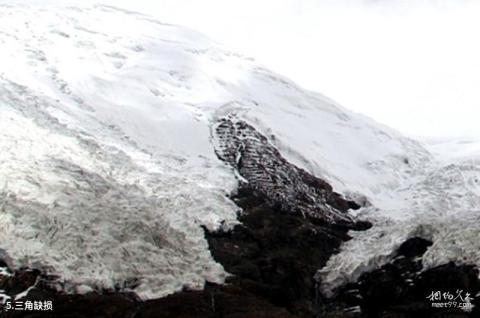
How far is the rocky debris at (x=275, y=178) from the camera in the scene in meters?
62.9

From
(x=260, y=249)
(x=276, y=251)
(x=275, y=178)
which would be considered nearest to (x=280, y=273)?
(x=276, y=251)

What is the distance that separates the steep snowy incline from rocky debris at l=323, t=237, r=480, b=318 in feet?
27.1

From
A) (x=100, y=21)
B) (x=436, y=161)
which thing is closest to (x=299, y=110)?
(x=436, y=161)

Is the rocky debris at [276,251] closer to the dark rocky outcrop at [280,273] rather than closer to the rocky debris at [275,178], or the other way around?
the dark rocky outcrop at [280,273]

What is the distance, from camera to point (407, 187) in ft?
252

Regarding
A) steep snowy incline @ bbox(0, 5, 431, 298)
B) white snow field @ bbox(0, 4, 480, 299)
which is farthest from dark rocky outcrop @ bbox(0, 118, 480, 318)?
steep snowy incline @ bbox(0, 5, 431, 298)

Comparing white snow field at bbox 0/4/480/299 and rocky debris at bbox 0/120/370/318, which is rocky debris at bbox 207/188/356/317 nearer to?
rocky debris at bbox 0/120/370/318

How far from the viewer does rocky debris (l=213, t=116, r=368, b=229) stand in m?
62.9

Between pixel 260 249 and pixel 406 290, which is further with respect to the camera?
pixel 260 249

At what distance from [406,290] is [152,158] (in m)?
22.1

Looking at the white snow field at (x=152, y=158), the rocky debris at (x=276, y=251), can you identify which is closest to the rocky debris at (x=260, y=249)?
the rocky debris at (x=276, y=251)

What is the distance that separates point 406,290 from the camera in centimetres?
4944

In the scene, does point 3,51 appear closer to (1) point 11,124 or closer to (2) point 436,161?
(1) point 11,124

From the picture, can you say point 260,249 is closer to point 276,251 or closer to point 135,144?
point 276,251
